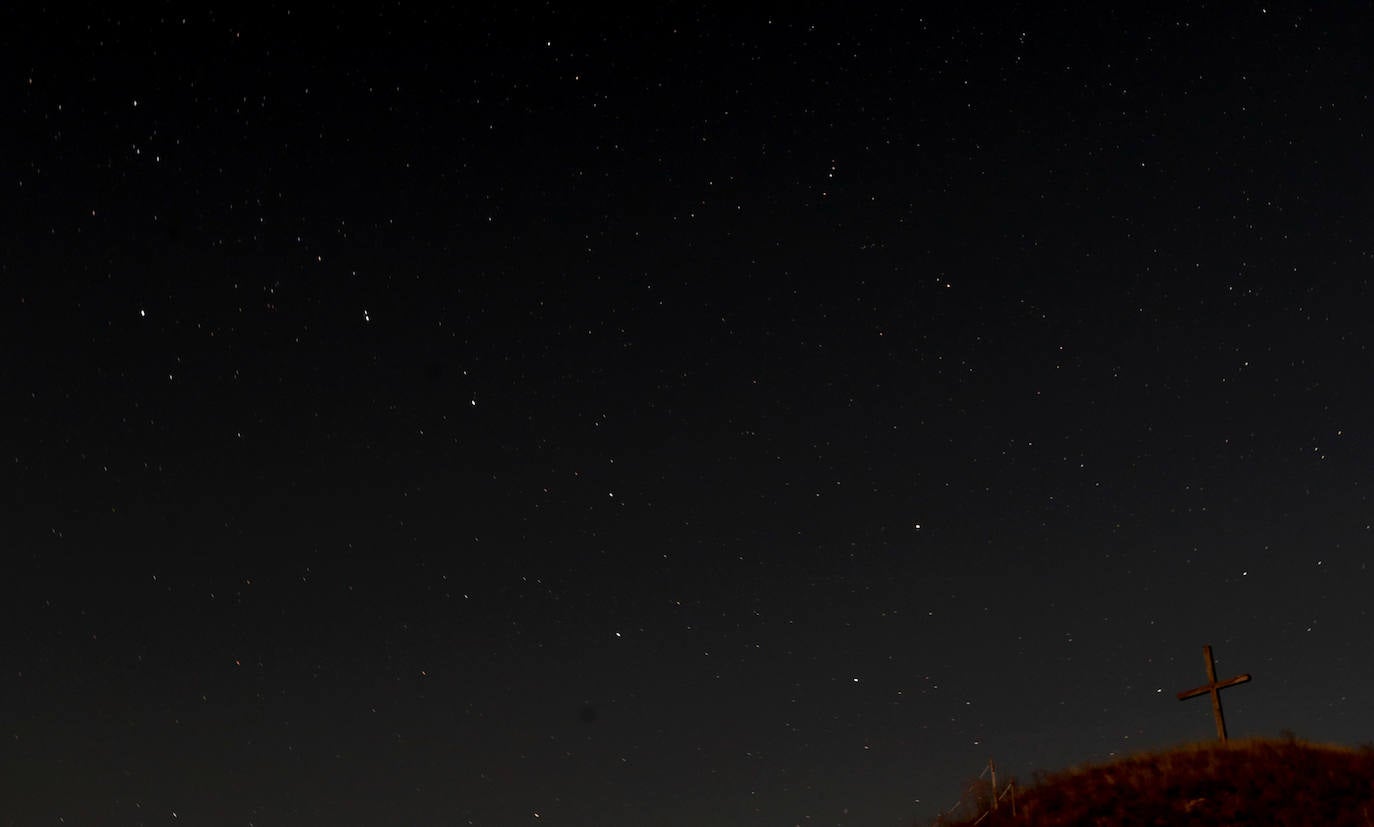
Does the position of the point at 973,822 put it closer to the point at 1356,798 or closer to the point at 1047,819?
the point at 1047,819

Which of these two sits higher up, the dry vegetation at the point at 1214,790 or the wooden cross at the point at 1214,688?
the wooden cross at the point at 1214,688

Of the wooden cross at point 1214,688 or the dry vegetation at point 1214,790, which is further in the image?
the wooden cross at point 1214,688

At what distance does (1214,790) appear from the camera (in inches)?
691

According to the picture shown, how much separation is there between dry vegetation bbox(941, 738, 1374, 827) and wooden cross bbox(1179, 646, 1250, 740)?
0.72 m

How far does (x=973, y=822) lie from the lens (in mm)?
18375

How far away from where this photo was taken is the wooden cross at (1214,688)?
20344mm

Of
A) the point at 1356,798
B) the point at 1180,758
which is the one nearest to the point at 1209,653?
the point at 1180,758

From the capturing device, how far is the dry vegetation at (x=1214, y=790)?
16.7m

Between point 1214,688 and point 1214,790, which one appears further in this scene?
point 1214,688

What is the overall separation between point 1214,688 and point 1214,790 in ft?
11.3

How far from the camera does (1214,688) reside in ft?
67.8

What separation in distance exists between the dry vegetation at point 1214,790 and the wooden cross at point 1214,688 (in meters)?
0.72

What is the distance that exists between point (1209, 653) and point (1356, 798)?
14.3 ft

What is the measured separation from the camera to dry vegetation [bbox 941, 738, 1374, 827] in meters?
16.7
